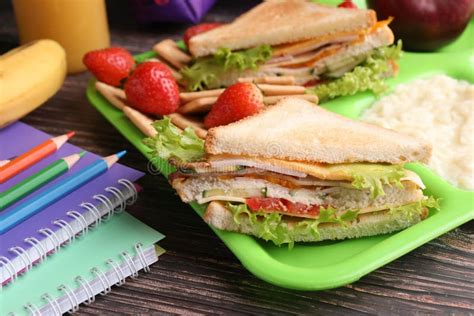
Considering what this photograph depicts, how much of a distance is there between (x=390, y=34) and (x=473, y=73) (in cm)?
28

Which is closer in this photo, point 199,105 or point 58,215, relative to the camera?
point 58,215

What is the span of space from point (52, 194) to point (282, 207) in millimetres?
527

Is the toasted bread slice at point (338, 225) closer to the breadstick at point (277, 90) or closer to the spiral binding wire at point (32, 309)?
the spiral binding wire at point (32, 309)

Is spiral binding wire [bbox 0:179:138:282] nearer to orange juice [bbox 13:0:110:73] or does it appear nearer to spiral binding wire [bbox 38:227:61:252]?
spiral binding wire [bbox 38:227:61:252]

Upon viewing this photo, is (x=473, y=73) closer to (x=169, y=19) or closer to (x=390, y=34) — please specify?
(x=390, y=34)

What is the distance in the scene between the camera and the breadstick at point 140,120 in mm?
1912

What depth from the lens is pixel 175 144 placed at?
5.18 feet

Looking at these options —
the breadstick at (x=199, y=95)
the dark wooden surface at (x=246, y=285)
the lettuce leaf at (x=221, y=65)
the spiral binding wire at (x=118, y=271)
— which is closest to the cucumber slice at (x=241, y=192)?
the dark wooden surface at (x=246, y=285)

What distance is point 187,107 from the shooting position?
2039 mm

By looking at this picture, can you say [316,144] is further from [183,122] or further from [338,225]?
[183,122]

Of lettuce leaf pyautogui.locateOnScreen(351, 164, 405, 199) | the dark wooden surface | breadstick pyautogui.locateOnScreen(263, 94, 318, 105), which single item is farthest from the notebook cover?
lettuce leaf pyautogui.locateOnScreen(351, 164, 405, 199)

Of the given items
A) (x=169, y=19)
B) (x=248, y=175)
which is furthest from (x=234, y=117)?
(x=169, y=19)

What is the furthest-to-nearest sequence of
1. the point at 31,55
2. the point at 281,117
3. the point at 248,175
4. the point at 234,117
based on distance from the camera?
the point at 31,55, the point at 234,117, the point at 281,117, the point at 248,175

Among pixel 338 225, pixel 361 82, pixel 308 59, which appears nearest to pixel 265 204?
pixel 338 225
